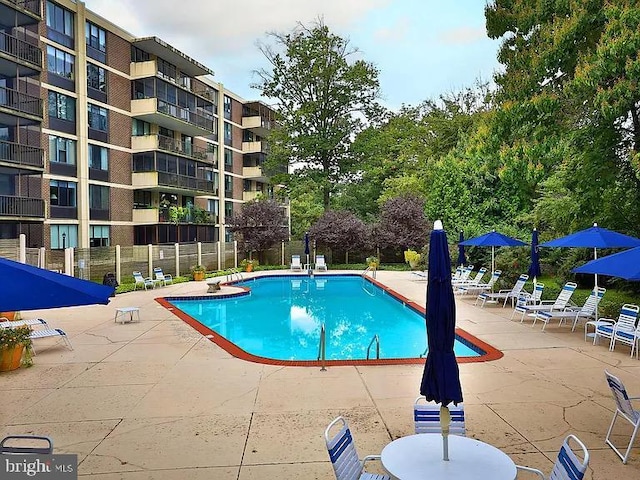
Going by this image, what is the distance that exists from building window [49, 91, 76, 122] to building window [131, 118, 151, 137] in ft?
15.0

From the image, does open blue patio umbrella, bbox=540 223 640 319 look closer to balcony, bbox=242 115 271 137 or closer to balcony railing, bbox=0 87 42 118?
balcony railing, bbox=0 87 42 118

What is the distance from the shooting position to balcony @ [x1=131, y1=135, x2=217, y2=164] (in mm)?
28922

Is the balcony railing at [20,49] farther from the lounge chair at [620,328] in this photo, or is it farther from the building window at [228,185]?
the lounge chair at [620,328]

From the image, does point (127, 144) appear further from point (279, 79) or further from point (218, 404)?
point (218, 404)

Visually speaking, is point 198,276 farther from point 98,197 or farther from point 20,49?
point 20,49

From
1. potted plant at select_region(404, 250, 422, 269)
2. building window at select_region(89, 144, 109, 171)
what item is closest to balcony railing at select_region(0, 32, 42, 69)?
building window at select_region(89, 144, 109, 171)

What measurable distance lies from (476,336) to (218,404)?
20.8 ft

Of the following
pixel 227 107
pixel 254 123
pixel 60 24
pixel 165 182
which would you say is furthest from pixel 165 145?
pixel 254 123

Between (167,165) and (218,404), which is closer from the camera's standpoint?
(218,404)

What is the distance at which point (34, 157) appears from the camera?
21.8 metres

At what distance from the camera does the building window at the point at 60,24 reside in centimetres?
2353

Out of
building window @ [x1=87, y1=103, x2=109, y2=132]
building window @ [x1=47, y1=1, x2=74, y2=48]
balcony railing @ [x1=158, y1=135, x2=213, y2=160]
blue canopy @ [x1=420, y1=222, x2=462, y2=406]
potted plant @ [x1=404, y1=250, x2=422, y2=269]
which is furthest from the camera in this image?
→ balcony railing @ [x1=158, y1=135, x2=213, y2=160]

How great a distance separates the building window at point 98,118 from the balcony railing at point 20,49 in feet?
13.7

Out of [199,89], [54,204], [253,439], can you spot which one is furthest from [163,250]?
[253,439]
